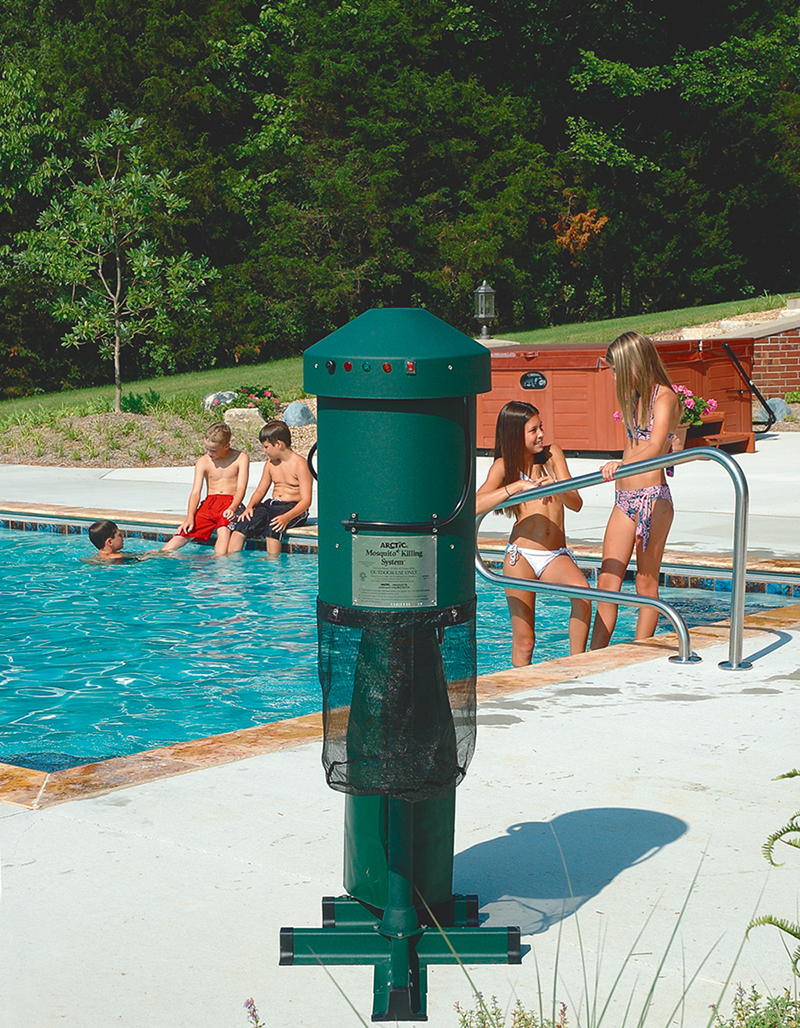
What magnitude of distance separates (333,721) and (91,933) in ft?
2.87

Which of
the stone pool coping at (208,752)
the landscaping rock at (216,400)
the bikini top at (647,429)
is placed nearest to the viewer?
the stone pool coping at (208,752)

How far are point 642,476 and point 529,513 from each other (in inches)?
26.2

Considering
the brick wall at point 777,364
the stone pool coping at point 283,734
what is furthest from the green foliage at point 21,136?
the stone pool coping at point 283,734

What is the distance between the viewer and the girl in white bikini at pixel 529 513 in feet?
22.0

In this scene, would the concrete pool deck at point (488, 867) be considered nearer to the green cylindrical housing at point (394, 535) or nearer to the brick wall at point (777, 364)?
the green cylindrical housing at point (394, 535)

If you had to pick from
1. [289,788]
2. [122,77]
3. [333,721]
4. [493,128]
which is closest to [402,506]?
[333,721]

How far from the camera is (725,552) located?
1028 cm

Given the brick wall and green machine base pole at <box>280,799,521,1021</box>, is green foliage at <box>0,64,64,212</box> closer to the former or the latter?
the brick wall

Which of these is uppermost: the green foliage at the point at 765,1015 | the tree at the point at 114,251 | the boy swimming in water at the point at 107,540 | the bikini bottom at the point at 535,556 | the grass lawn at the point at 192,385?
the tree at the point at 114,251

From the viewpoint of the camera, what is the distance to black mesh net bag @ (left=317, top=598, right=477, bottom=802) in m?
3.06

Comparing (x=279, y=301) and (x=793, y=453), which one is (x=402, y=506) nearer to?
(x=793, y=453)

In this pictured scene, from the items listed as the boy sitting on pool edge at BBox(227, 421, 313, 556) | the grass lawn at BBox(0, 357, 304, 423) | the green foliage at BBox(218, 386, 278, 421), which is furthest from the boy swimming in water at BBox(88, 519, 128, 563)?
the grass lawn at BBox(0, 357, 304, 423)

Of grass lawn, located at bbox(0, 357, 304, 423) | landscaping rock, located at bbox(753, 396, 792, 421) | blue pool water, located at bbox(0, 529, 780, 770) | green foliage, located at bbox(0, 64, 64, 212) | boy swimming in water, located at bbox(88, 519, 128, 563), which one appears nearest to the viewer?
blue pool water, located at bbox(0, 529, 780, 770)

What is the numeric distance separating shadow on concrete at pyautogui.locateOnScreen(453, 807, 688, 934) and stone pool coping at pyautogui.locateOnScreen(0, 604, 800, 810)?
135 centimetres
